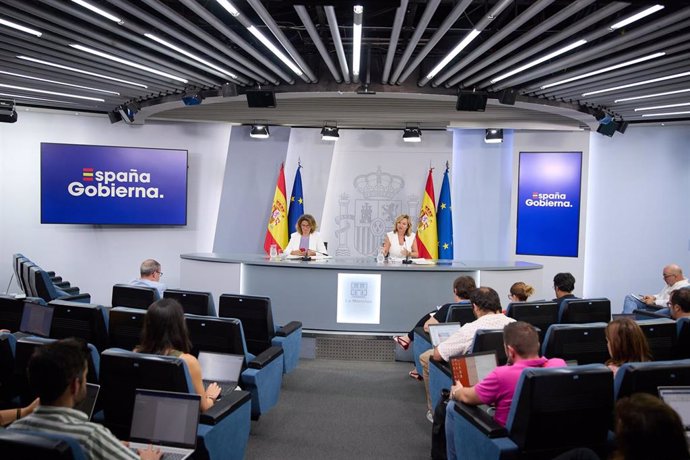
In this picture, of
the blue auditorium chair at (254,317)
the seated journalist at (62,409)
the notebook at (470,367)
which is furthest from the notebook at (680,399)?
the blue auditorium chair at (254,317)

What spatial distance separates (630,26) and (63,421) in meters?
4.82

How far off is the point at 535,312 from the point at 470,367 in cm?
173

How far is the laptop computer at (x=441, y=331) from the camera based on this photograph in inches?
162

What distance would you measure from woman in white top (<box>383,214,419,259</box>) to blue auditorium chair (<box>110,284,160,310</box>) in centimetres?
323

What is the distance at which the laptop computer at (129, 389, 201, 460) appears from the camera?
2.47 m

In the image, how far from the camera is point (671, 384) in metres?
2.69

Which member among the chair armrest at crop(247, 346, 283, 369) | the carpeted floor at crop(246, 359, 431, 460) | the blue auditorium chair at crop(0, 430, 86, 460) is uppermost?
the blue auditorium chair at crop(0, 430, 86, 460)

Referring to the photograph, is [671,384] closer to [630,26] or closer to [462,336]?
[462,336]

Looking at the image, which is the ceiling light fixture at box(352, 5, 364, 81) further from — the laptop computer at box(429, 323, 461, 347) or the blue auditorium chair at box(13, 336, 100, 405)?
the blue auditorium chair at box(13, 336, 100, 405)

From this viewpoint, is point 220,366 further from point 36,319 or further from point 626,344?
point 626,344

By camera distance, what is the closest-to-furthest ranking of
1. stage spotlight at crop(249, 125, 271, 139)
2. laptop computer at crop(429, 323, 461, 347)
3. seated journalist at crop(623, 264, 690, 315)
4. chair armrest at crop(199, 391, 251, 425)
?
chair armrest at crop(199, 391, 251, 425)
laptop computer at crop(429, 323, 461, 347)
seated journalist at crop(623, 264, 690, 315)
stage spotlight at crop(249, 125, 271, 139)

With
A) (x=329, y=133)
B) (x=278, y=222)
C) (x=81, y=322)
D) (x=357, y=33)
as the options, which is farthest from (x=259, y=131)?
(x=81, y=322)

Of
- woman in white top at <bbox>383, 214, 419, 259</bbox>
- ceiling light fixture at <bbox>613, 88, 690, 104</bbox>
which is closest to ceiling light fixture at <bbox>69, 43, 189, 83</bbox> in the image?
woman in white top at <bbox>383, 214, 419, 259</bbox>

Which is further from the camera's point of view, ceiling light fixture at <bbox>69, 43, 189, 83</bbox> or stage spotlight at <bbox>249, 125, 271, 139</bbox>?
stage spotlight at <bbox>249, 125, 271, 139</bbox>
